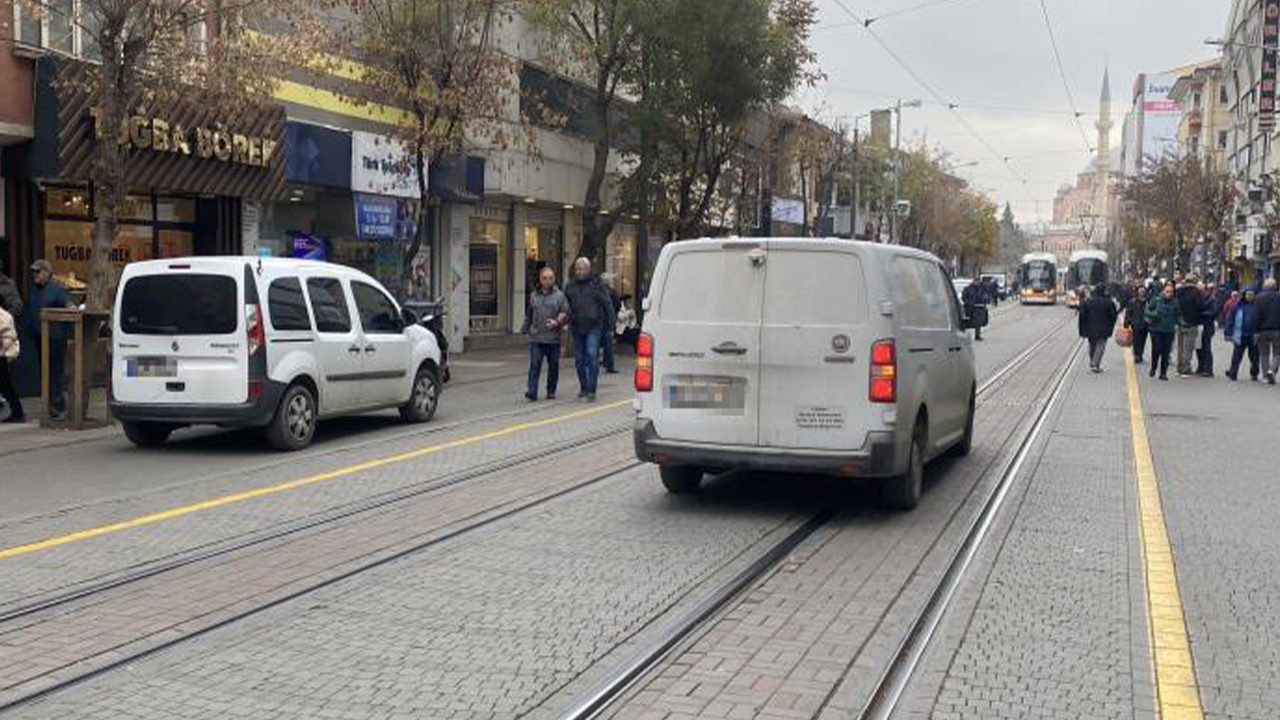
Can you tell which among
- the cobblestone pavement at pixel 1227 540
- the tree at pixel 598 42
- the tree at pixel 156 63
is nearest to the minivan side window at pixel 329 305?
the tree at pixel 156 63

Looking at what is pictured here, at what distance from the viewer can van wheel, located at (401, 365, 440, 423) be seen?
14.1 meters

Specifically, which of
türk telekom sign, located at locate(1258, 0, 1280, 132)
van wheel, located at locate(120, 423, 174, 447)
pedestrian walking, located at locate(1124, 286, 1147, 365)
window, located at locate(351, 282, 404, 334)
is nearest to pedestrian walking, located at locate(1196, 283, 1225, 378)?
pedestrian walking, located at locate(1124, 286, 1147, 365)

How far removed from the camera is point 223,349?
1146 centimetres

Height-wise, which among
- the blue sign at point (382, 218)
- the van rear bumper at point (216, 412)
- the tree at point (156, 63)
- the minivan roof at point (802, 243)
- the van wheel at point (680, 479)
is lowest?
the van wheel at point (680, 479)

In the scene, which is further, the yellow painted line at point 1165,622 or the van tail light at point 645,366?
the van tail light at point 645,366

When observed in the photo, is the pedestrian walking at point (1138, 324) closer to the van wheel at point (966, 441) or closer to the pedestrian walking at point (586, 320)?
the pedestrian walking at point (586, 320)

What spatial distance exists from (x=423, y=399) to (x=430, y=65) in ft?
23.8

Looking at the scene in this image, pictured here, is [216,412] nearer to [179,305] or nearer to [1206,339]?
[179,305]

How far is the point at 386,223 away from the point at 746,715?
775 inches

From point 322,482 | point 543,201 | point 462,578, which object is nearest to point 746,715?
point 462,578

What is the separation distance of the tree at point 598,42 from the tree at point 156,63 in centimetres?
942

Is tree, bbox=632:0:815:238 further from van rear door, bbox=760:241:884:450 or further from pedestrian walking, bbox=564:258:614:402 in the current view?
van rear door, bbox=760:241:884:450

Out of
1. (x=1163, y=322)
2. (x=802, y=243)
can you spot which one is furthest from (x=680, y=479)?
(x=1163, y=322)

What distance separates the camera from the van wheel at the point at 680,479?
367 inches
